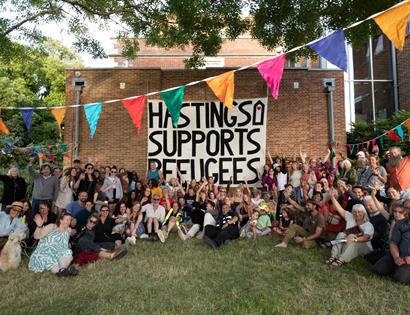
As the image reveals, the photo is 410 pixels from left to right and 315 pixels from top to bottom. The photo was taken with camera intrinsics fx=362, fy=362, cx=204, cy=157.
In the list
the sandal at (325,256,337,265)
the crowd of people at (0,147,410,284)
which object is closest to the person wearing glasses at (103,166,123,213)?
the crowd of people at (0,147,410,284)

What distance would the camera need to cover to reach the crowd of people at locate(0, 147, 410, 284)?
6.00 meters

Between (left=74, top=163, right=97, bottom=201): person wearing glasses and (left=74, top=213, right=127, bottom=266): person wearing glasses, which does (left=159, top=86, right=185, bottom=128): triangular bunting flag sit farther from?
(left=74, top=163, right=97, bottom=201): person wearing glasses

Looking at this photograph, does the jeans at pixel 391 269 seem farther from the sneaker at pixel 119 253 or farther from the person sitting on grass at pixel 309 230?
the sneaker at pixel 119 253

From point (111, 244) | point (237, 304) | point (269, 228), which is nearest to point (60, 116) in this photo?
point (111, 244)

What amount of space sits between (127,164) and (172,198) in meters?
3.70

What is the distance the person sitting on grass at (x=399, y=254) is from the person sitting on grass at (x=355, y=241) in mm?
562

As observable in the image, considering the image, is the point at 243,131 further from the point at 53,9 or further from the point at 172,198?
the point at 53,9

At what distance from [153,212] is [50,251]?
9.49 ft

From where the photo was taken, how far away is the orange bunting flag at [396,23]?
16.8 ft

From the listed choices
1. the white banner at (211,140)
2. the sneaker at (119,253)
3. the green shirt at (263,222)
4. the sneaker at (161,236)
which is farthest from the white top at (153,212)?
the white banner at (211,140)

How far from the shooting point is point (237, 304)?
433 cm

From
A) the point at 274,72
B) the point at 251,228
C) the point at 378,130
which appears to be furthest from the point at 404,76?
the point at 274,72

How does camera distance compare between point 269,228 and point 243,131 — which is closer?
point 269,228

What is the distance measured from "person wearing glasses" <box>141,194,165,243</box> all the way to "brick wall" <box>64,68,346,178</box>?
427 centimetres
